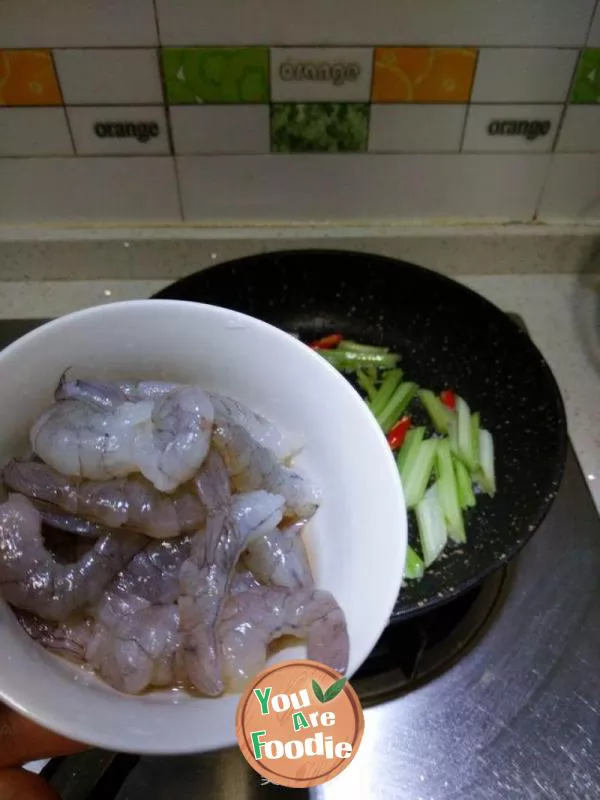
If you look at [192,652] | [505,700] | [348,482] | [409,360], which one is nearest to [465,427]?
[409,360]

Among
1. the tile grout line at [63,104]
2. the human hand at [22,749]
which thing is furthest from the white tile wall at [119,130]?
the human hand at [22,749]

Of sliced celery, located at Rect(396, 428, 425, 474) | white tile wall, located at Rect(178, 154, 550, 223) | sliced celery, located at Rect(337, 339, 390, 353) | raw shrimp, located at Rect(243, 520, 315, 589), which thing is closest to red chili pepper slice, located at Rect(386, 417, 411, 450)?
sliced celery, located at Rect(396, 428, 425, 474)

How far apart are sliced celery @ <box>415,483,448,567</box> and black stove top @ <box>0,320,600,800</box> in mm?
61

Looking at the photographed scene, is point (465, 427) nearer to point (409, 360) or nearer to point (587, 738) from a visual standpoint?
point (409, 360)

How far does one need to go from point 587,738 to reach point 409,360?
0.50m

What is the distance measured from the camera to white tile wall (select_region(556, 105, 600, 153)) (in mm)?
966

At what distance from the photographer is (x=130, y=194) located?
103 cm

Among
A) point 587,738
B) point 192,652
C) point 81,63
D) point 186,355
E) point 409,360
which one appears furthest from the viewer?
point 409,360

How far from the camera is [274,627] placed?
0.45 m

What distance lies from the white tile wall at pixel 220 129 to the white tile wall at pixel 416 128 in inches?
5.8

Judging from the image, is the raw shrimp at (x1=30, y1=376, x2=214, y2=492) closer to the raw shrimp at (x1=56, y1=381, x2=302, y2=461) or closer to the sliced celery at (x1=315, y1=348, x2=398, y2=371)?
the raw shrimp at (x1=56, y1=381, x2=302, y2=461)

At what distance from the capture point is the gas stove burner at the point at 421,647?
74 cm

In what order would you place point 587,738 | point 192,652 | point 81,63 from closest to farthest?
point 192,652
point 587,738
point 81,63

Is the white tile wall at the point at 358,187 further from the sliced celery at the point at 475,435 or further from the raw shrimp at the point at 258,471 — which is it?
the raw shrimp at the point at 258,471
